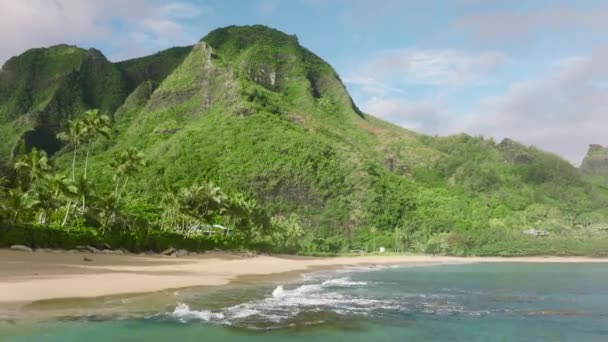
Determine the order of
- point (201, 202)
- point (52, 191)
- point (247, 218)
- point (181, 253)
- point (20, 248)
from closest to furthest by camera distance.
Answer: point (20, 248)
point (52, 191)
point (181, 253)
point (201, 202)
point (247, 218)

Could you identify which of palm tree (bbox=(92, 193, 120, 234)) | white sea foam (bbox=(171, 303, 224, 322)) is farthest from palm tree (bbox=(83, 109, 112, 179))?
white sea foam (bbox=(171, 303, 224, 322))

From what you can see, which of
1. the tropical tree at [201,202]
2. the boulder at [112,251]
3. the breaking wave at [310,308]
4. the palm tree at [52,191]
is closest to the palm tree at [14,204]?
the palm tree at [52,191]

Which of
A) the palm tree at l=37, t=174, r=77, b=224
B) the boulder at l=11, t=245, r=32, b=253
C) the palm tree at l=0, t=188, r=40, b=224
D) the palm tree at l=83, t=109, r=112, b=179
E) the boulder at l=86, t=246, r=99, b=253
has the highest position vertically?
the palm tree at l=83, t=109, r=112, b=179

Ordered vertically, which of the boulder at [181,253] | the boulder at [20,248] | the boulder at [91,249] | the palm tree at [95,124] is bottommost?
the boulder at [181,253]

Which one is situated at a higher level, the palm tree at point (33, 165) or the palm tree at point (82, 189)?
the palm tree at point (33, 165)

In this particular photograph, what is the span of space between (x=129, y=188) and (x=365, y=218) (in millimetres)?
59800

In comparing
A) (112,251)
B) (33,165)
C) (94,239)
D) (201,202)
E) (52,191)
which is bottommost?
(112,251)

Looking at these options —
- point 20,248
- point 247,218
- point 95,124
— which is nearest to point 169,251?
point 95,124

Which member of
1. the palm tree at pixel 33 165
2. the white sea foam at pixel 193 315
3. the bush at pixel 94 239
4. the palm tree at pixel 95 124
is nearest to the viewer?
the white sea foam at pixel 193 315

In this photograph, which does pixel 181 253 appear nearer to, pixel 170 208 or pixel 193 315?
pixel 170 208

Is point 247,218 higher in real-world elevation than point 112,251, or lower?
higher

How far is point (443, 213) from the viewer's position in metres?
152

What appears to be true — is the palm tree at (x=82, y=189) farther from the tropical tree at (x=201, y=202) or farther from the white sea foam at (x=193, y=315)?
the white sea foam at (x=193, y=315)

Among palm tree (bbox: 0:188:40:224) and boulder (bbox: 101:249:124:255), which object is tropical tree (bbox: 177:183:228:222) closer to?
boulder (bbox: 101:249:124:255)
